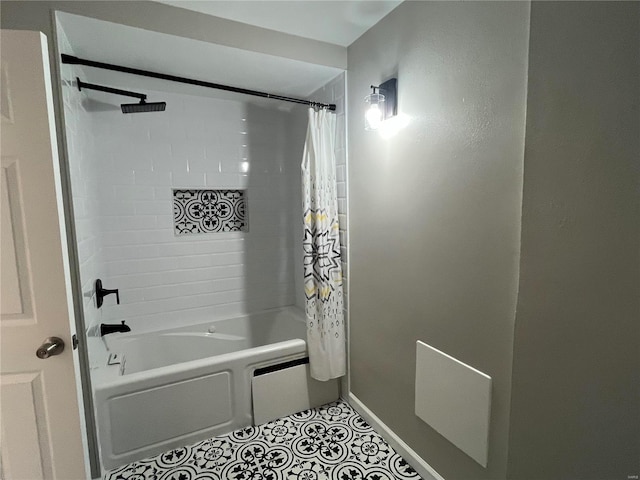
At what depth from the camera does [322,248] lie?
2.05 meters

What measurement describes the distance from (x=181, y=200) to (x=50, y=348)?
1.56m

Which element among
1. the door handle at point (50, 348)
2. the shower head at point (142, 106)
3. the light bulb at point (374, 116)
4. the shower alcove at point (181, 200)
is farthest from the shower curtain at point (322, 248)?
the door handle at point (50, 348)

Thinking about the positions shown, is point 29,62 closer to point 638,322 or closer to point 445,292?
point 445,292

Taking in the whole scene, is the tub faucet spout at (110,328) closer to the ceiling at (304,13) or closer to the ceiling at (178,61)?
the ceiling at (178,61)

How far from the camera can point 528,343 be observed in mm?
991

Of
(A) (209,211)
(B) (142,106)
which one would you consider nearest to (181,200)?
(A) (209,211)

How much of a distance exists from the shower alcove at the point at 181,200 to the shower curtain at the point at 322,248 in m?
0.10

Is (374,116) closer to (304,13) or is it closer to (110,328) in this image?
(304,13)

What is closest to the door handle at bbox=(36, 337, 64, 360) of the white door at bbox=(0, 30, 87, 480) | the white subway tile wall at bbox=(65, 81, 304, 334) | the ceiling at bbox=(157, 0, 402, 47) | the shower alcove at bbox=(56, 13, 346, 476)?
the white door at bbox=(0, 30, 87, 480)

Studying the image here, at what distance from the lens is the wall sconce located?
1.61 meters

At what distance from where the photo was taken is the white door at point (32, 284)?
1079 mm

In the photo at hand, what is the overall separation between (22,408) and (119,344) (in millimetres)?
1169

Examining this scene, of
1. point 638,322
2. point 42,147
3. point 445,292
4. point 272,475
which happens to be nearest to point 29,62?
point 42,147

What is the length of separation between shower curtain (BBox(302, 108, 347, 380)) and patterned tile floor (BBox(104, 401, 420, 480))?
0.35 meters
